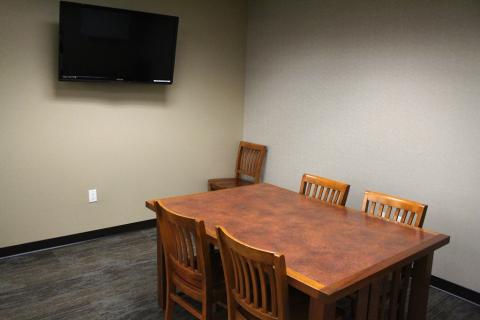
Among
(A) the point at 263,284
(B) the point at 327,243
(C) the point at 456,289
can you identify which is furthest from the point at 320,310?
(C) the point at 456,289

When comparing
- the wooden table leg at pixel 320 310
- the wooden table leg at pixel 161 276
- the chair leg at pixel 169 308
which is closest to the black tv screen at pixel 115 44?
the wooden table leg at pixel 161 276

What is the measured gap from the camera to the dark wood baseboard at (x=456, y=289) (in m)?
2.92

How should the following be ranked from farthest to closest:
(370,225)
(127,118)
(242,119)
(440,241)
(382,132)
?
1. (242,119)
2. (127,118)
3. (382,132)
4. (370,225)
5. (440,241)

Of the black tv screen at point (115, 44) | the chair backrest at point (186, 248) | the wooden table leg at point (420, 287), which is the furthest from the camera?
the black tv screen at point (115, 44)

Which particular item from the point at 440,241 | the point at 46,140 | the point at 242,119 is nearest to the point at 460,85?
the point at 440,241

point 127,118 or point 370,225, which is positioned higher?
point 127,118

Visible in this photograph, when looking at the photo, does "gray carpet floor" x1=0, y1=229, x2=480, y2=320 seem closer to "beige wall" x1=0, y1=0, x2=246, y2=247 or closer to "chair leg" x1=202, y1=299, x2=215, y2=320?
"beige wall" x1=0, y1=0, x2=246, y2=247

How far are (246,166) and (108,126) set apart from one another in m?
1.59

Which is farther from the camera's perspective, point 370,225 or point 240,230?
point 370,225

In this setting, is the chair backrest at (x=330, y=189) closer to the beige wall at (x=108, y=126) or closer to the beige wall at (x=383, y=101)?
the beige wall at (x=383, y=101)

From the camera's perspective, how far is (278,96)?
14.0 ft

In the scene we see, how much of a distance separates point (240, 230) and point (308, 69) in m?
2.27

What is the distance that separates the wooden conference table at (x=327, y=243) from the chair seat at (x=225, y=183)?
146 centimetres

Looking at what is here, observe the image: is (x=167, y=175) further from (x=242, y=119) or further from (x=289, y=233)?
(x=289, y=233)
